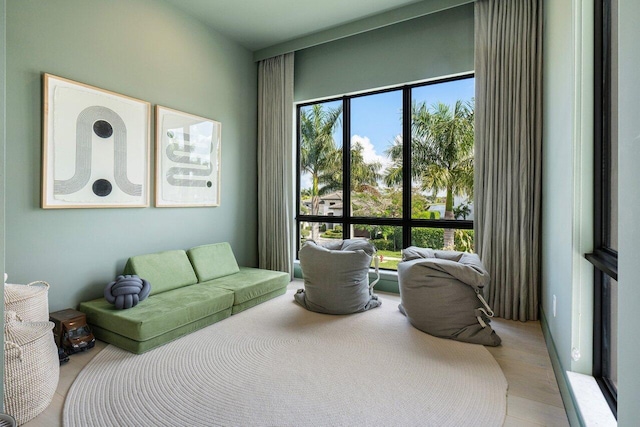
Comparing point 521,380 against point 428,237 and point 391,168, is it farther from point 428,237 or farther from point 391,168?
point 391,168

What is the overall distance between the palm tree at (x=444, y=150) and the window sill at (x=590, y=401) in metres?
2.09

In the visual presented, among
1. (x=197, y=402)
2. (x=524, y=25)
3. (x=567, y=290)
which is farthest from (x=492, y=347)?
(x=524, y=25)

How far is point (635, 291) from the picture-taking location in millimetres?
747

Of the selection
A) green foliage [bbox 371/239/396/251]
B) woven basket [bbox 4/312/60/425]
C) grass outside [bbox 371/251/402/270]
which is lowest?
woven basket [bbox 4/312/60/425]

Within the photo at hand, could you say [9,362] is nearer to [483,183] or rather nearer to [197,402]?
[197,402]

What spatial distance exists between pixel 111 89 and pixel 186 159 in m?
0.95

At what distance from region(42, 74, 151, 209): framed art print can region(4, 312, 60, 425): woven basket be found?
1.15 m

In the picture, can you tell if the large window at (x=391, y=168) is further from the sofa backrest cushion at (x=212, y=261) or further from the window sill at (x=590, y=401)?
the window sill at (x=590, y=401)

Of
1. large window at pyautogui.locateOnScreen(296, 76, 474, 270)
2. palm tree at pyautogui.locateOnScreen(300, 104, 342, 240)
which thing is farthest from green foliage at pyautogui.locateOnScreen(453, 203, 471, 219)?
palm tree at pyautogui.locateOnScreen(300, 104, 342, 240)

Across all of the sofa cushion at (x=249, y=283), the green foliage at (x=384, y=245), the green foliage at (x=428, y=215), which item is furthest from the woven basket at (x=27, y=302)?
the green foliage at (x=428, y=215)

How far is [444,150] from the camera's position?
353 centimetres

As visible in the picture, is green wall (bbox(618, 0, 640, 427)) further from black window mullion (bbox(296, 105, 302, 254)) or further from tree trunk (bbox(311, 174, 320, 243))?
black window mullion (bbox(296, 105, 302, 254))

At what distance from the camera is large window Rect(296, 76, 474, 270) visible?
3471 millimetres

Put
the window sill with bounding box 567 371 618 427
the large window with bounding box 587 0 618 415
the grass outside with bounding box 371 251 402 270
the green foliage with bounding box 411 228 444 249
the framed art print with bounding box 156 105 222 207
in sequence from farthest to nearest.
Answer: the grass outside with bounding box 371 251 402 270 → the green foliage with bounding box 411 228 444 249 → the framed art print with bounding box 156 105 222 207 → the large window with bounding box 587 0 618 415 → the window sill with bounding box 567 371 618 427
